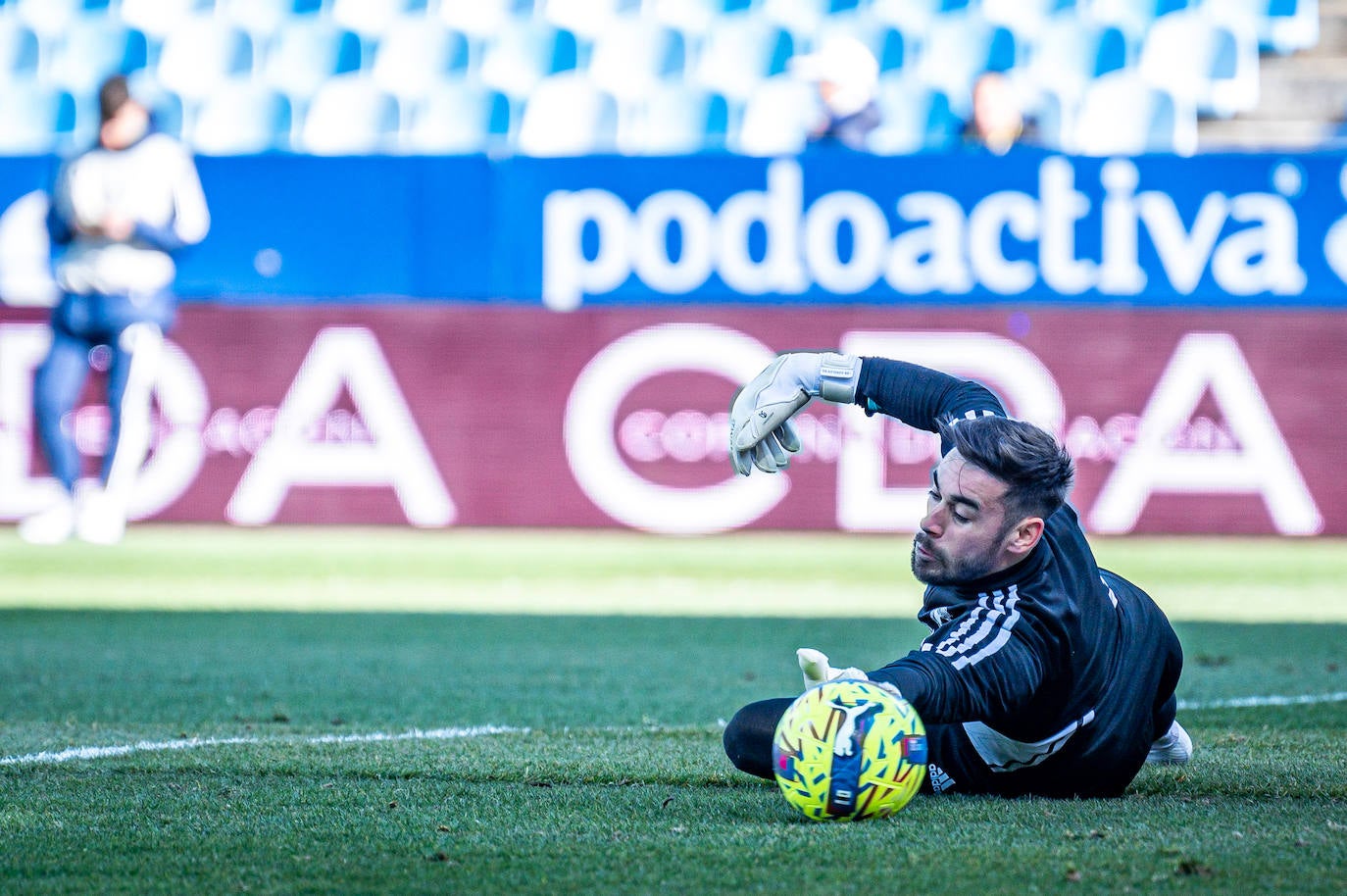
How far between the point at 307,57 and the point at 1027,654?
10934 millimetres

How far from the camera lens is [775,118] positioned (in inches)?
496

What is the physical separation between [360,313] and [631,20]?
4047 mm

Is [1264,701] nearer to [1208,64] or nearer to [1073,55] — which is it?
[1208,64]

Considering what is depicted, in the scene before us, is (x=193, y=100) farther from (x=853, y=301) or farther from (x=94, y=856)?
(x=94, y=856)

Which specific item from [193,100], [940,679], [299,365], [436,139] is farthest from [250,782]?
[193,100]

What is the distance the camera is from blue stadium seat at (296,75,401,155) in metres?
12.7

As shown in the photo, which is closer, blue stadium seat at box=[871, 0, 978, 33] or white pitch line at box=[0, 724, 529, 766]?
white pitch line at box=[0, 724, 529, 766]

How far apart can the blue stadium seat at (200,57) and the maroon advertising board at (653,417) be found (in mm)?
3388

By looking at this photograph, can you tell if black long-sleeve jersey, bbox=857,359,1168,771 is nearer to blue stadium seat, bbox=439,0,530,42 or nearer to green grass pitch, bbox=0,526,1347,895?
green grass pitch, bbox=0,526,1347,895

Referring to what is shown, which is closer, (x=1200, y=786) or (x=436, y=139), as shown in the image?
(x=1200, y=786)

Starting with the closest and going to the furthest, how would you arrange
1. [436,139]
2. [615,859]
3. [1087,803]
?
[615,859], [1087,803], [436,139]

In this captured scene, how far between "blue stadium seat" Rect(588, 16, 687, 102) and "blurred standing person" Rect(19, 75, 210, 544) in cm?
403

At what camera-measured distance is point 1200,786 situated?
12.3ft

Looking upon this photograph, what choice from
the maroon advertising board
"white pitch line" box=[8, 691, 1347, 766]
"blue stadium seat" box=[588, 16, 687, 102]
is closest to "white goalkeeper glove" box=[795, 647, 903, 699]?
"white pitch line" box=[8, 691, 1347, 766]
